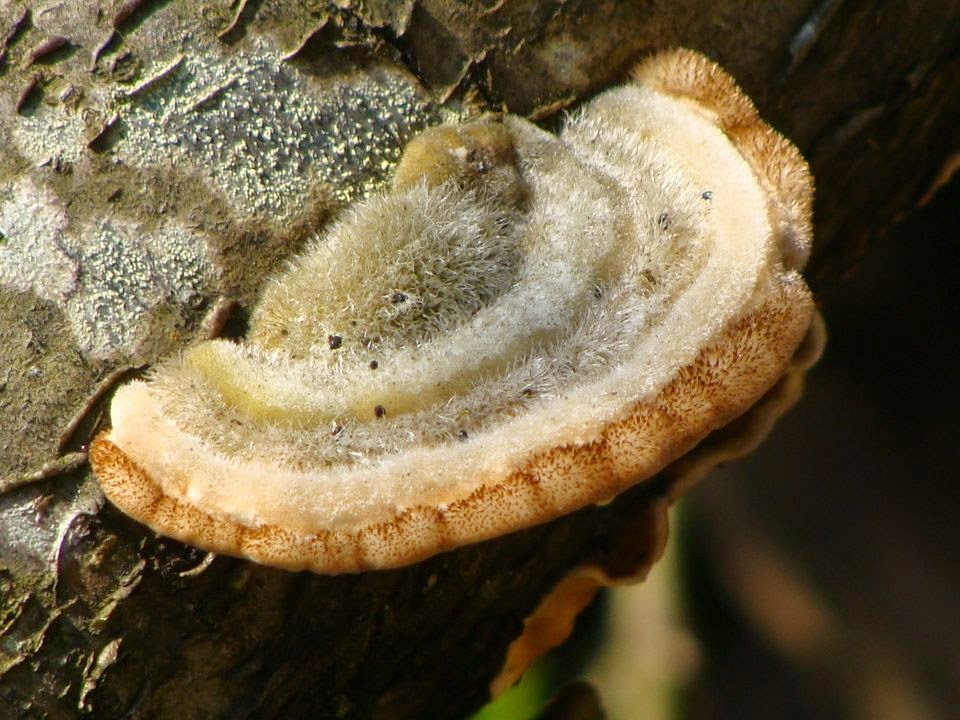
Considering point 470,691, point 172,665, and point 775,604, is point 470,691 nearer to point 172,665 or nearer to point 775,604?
point 172,665

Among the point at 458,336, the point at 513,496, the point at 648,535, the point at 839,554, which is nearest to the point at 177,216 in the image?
the point at 458,336

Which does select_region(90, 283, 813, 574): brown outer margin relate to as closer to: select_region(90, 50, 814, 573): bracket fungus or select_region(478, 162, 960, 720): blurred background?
select_region(90, 50, 814, 573): bracket fungus

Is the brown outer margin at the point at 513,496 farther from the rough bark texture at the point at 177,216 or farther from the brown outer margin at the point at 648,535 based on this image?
the brown outer margin at the point at 648,535

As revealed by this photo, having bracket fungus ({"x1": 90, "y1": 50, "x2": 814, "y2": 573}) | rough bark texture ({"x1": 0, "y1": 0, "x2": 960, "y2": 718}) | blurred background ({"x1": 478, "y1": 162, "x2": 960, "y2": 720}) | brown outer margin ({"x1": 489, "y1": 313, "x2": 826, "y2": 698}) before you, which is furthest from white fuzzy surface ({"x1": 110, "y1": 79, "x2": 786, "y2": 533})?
blurred background ({"x1": 478, "y1": 162, "x2": 960, "y2": 720})

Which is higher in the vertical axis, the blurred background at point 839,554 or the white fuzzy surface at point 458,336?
the white fuzzy surface at point 458,336

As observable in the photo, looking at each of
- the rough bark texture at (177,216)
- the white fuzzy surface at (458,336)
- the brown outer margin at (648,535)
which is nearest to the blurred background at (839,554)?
the brown outer margin at (648,535)
